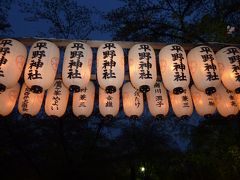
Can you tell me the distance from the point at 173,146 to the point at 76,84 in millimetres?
28975

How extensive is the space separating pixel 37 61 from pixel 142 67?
2.38 meters

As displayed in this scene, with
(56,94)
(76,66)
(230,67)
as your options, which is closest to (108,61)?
(76,66)

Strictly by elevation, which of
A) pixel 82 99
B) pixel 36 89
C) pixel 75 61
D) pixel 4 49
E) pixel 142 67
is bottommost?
pixel 36 89

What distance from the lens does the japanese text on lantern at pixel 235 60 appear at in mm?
6806

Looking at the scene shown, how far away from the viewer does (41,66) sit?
643 centimetres

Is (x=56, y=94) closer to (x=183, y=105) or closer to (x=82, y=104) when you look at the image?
(x=82, y=104)

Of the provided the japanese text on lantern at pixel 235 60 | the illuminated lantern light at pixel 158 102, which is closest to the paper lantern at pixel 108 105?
the illuminated lantern light at pixel 158 102

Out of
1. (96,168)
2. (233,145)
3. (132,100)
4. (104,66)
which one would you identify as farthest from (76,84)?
(96,168)

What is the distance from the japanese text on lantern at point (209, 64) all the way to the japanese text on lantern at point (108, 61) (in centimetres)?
213

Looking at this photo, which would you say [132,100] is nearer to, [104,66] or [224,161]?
[104,66]

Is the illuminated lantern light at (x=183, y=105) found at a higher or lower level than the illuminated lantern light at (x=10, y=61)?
lower

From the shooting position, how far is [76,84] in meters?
6.44

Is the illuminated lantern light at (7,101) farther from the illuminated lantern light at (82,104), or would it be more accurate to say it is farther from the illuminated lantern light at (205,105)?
the illuminated lantern light at (205,105)

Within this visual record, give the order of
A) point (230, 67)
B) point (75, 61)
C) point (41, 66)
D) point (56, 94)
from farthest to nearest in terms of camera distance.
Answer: point (56, 94) < point (230, 67) < point (75, 61) < point (41, 66)
